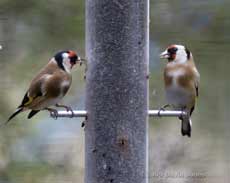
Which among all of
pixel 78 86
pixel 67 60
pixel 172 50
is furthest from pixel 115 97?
pixel 78 86

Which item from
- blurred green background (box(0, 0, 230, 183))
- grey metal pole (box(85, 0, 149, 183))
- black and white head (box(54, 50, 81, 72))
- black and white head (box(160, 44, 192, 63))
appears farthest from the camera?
blurred green background (box(0, 0, 230, 183))

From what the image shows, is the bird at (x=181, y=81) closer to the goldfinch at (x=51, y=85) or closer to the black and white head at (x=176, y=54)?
the black and white head at (x=176, y=54)

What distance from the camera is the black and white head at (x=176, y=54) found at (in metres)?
4.44

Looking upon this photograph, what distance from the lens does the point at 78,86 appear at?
530 cm

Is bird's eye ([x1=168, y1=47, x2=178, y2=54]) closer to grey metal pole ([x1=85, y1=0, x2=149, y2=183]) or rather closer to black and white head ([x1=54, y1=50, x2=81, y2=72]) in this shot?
grey metal pole ([x1=85, y1=0, x2=149, y2=183])

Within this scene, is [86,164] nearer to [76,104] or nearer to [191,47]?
[76,104]

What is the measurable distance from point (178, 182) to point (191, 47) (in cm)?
64

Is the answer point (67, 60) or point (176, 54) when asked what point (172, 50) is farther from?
point (67, 60)

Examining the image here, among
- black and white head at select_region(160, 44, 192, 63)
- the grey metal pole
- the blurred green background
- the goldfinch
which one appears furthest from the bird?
the blurred green background

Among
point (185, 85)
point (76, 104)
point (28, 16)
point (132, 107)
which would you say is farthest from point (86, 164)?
point (28, 16)

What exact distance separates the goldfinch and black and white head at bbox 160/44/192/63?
39cm

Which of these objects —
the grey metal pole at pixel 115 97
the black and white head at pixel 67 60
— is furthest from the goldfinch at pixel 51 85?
the grey metal pole at pixel 115 97

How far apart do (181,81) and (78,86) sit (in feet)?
2.93

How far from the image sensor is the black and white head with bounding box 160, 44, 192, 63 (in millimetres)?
4438
